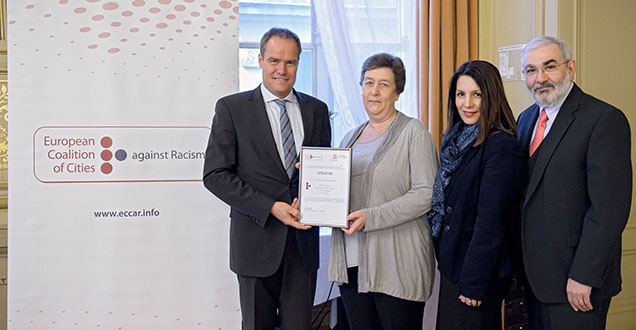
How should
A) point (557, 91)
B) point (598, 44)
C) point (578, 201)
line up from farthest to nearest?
1. point (598, 44)
2. point (557, 91)
3. point (578, 201)

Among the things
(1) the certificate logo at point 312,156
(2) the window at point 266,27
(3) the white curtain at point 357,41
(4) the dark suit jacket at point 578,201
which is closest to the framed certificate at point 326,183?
(1) the certificate logo at point 312,156

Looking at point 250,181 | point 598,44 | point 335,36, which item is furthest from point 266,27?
point 598,44

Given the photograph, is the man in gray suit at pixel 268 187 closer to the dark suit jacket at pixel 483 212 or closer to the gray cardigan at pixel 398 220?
the gray cardigan at pixel 398 220

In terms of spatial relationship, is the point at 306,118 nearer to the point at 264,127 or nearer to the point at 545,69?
the point at 264,127

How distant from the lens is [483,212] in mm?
2084

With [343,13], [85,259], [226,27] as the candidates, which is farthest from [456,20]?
[85,259]

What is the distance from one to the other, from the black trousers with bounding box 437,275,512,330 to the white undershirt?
0.86 m

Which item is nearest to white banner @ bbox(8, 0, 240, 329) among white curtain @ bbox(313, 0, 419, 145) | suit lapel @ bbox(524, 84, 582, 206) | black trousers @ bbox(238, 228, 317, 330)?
black trousers @ bbox(238, 228, 317, 330)

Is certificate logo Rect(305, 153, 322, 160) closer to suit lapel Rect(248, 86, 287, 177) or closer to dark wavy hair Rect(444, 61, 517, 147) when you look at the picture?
suit lapel Rect(248, 86, 287, 177)

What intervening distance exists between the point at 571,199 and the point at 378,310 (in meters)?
0.87

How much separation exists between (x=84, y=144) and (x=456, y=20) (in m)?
2.47

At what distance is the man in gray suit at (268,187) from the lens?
237cm

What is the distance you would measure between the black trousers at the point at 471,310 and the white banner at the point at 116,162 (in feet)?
3.88

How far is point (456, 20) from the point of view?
3.79m
